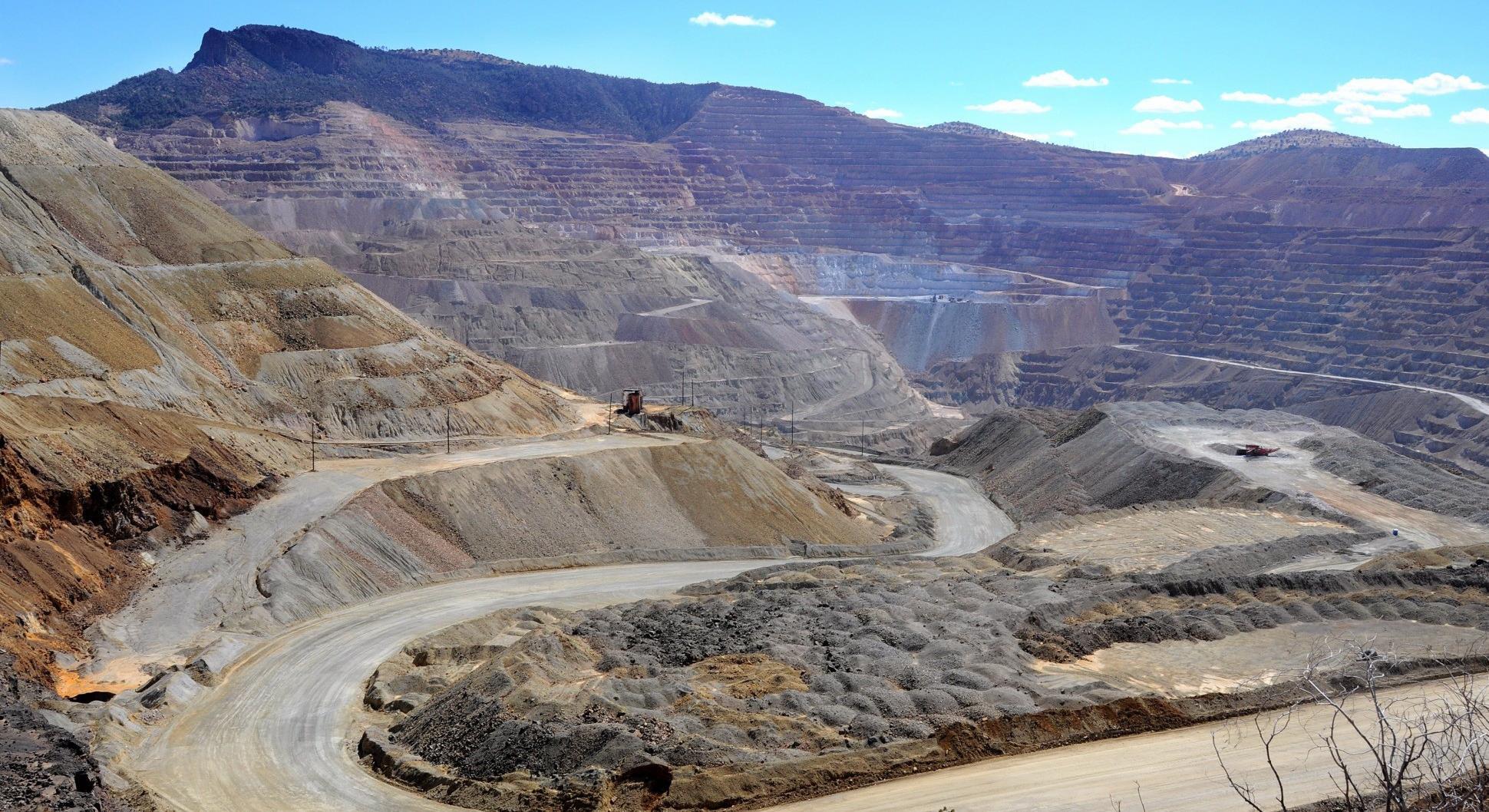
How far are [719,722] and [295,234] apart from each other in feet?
473

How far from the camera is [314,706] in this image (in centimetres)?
3472

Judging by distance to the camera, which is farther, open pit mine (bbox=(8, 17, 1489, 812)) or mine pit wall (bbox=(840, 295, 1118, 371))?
mine pit wall (bbox=(840, 295, 1118, 371))

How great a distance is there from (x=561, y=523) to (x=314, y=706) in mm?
21880

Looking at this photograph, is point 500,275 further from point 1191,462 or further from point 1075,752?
point 1075,752

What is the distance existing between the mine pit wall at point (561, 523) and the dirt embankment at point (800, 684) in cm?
747

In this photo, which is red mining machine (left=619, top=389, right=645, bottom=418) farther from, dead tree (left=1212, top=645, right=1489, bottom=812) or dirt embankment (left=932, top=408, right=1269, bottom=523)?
dead tree (left=1212, top=645, right=1489, bottom=812)

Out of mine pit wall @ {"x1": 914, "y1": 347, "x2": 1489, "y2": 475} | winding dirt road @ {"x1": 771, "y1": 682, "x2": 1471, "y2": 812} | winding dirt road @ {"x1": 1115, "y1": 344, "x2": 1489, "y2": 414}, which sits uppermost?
winding dirt road @ {"x1": 771, "y1": 682, "x2": 1471, "y2": 812}

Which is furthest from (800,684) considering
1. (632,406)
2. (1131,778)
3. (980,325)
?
(980,325)

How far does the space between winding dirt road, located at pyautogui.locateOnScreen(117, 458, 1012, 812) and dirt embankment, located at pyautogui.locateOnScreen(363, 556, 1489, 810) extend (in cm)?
115

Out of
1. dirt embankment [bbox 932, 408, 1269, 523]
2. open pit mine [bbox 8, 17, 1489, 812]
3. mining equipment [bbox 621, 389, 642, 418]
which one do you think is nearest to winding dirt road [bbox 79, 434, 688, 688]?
open pit mine [bbox 8, 17, 1489, 812]

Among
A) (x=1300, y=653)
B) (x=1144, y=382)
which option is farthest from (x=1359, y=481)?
(x=1144, y=382)

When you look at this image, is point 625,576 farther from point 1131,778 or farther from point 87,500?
point 1131,778

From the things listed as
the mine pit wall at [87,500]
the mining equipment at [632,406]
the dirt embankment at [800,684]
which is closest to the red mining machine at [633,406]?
the mining equipment at [632,406]

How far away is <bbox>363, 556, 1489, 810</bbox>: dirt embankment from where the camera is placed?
26.9 meters
